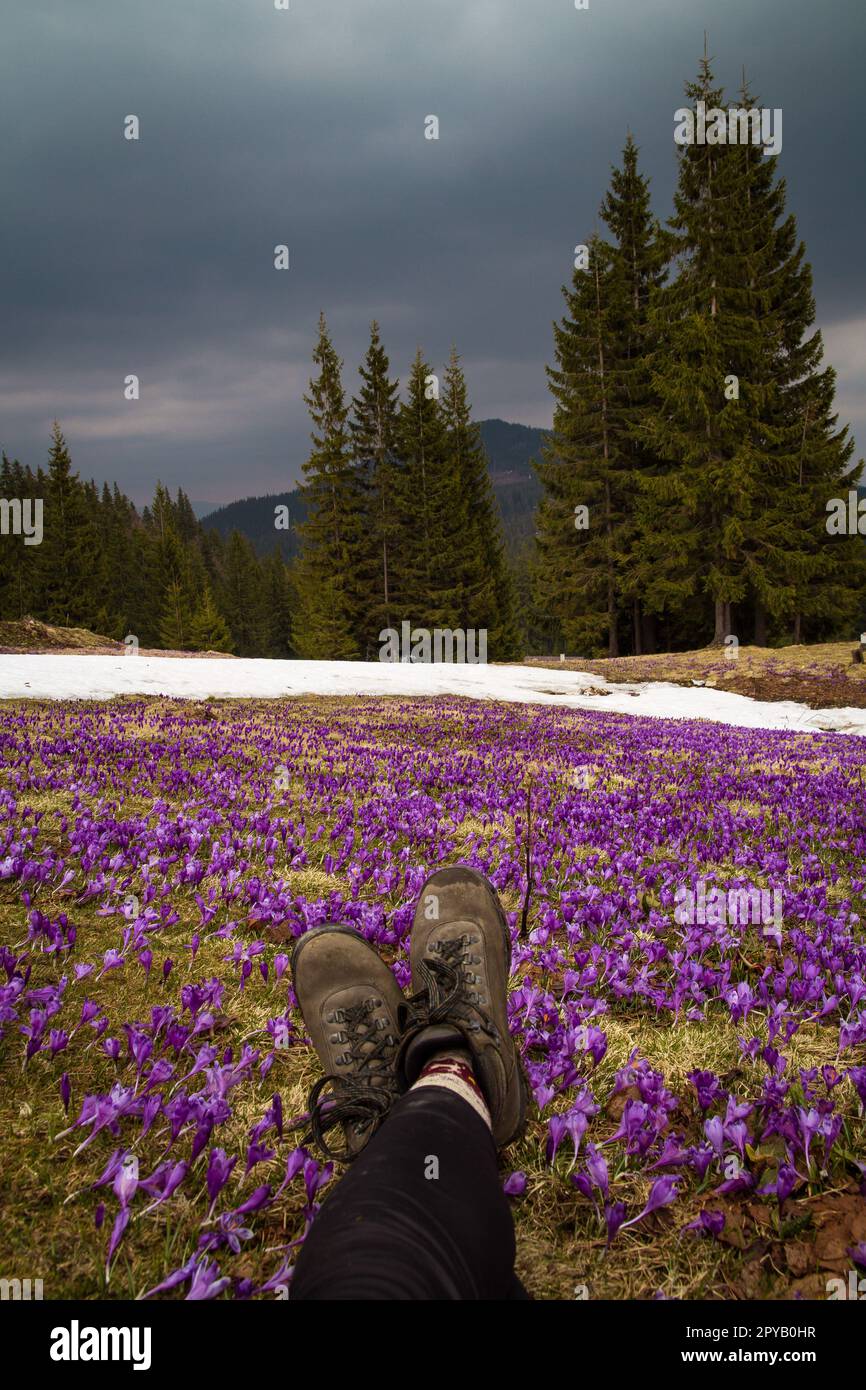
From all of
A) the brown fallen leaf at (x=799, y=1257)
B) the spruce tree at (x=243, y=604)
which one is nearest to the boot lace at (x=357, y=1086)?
the brown fallen leaf at (x=799, y=1257)

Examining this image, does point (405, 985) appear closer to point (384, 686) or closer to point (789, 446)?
point (384, 686)

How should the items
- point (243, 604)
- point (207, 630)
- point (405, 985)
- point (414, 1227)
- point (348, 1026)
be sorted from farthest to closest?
1. point (243, 604)
2. point (207, 630)
3. point (405, 985)
4. point (348, 1026)
5. point (414, 1227)

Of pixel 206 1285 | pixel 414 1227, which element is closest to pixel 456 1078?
pixel 414 1227

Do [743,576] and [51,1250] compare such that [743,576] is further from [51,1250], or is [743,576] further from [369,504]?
[51,1250]

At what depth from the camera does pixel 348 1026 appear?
100.0 inches

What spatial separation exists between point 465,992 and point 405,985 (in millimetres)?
771

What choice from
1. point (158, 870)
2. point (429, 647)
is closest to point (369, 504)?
point (429, 647)

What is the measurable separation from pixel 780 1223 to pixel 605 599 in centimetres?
4101

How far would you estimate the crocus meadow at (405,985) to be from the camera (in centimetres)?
180

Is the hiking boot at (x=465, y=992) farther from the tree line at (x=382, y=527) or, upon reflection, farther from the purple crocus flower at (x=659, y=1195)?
the tree line at (x=382, y=527)

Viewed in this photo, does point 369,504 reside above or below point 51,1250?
above

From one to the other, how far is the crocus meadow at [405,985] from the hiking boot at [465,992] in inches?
7.8

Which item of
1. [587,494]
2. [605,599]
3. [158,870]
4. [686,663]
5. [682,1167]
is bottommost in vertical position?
[682,1167]

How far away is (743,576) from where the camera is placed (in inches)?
→ 1308
